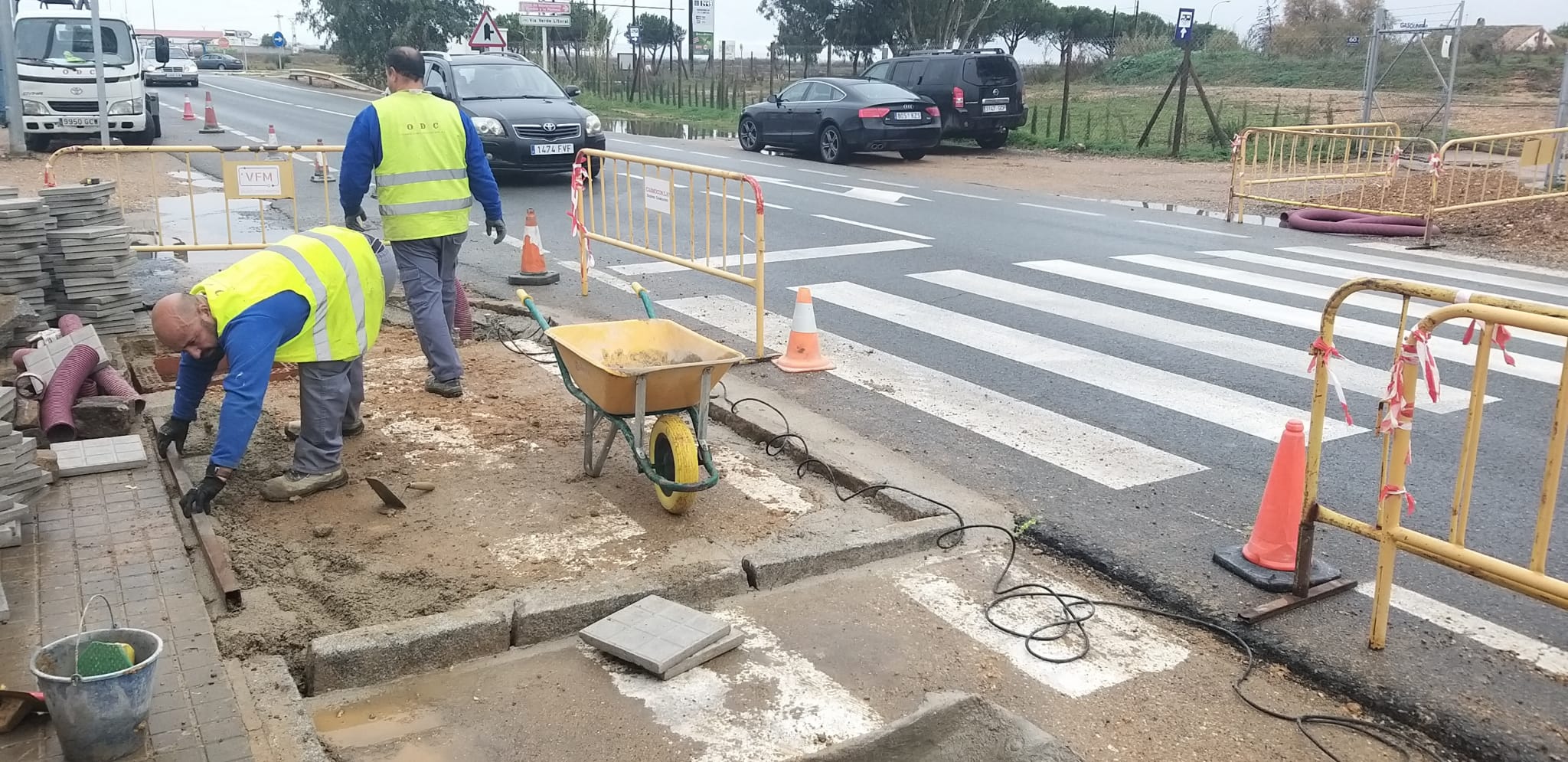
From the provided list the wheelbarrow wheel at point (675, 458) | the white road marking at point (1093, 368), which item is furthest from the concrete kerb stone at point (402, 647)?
the white road marking at point (1093, 368)

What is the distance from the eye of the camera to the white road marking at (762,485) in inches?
206

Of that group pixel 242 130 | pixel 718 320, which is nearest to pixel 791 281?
pixel 718 320

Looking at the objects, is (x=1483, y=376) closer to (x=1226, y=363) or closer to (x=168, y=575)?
(x=1226, y=363)

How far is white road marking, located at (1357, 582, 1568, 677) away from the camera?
3932 mm

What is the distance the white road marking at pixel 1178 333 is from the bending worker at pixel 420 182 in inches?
178

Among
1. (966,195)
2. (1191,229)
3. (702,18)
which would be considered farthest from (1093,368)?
(702,18)

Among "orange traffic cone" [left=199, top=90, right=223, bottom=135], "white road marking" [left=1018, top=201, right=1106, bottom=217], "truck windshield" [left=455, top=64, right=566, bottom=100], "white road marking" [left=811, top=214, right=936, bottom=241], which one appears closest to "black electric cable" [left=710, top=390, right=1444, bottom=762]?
"white road marking" [left=811, top=214, right=936, bottom=241]

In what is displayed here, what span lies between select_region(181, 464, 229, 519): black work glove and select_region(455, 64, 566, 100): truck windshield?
13.0 metres

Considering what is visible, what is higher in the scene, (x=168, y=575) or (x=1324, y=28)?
(x=1324, y=28)

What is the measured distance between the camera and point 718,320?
346 inches

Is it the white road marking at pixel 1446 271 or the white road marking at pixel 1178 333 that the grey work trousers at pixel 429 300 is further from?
the white road marking at pixel 1446 271

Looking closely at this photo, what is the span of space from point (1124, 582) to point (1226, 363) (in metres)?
3.49

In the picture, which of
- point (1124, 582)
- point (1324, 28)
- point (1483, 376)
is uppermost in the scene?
point (1324, 28)

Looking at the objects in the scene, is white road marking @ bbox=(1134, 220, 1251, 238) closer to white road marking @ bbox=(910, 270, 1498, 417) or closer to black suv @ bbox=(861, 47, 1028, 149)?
white road marking @ bbox=(910, 270, 1498, 417)
